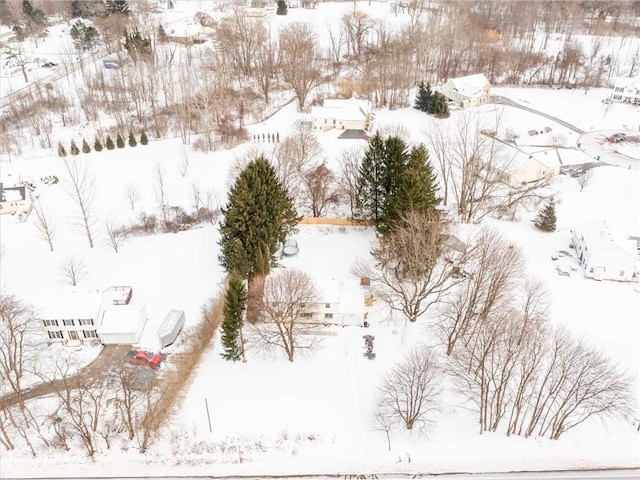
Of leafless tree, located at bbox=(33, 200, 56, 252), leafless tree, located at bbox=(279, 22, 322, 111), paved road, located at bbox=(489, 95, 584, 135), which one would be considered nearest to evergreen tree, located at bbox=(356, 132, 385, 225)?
leafless tree, located at bbox=(33, 200, 56, 252)

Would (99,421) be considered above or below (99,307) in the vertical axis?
below

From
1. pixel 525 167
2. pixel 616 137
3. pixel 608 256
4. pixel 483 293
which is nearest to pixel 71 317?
pixel 483 293

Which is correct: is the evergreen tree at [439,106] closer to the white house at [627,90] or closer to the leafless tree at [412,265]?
the white house at [627,90]

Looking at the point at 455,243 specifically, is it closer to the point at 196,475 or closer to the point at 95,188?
the point at 196,475

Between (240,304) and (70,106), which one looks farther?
(70,106)

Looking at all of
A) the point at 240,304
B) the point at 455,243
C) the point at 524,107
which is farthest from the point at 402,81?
the point at 240,304
